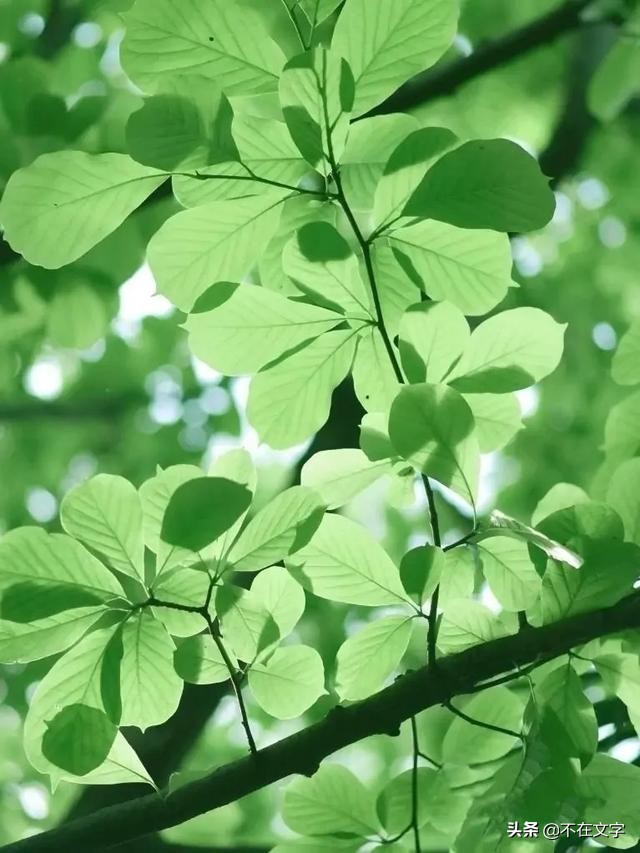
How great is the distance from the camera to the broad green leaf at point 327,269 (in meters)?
0.70

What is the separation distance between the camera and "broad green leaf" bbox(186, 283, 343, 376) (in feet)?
2.42

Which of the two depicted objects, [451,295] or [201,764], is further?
[201,764]

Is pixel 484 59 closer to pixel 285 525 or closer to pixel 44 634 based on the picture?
pixel 285 525

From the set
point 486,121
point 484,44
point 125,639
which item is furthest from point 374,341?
point 486,121

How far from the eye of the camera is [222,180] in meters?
0.73

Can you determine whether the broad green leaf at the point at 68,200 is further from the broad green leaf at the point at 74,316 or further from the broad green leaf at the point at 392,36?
the broad green leaf at the point at 74,316

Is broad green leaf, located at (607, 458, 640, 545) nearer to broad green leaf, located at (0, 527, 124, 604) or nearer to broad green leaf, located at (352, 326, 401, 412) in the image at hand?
broad green leaf, located at (352, 326, 401, 412)

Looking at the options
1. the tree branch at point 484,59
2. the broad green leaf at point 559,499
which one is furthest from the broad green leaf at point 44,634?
the tree branch at point 484,59

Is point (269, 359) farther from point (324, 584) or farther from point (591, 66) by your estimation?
point (591, 66)

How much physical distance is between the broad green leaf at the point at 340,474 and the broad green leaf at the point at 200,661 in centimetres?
17

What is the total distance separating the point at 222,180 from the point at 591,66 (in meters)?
2.57

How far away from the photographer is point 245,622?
76cm

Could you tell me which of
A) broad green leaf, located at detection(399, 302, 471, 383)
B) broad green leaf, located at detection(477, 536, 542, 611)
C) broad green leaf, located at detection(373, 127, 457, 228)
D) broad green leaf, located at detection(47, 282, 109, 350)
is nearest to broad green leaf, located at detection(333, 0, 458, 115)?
→ broad green leaf, located at detection(373, 127, 457, 228)

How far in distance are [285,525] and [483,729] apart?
0.35m
